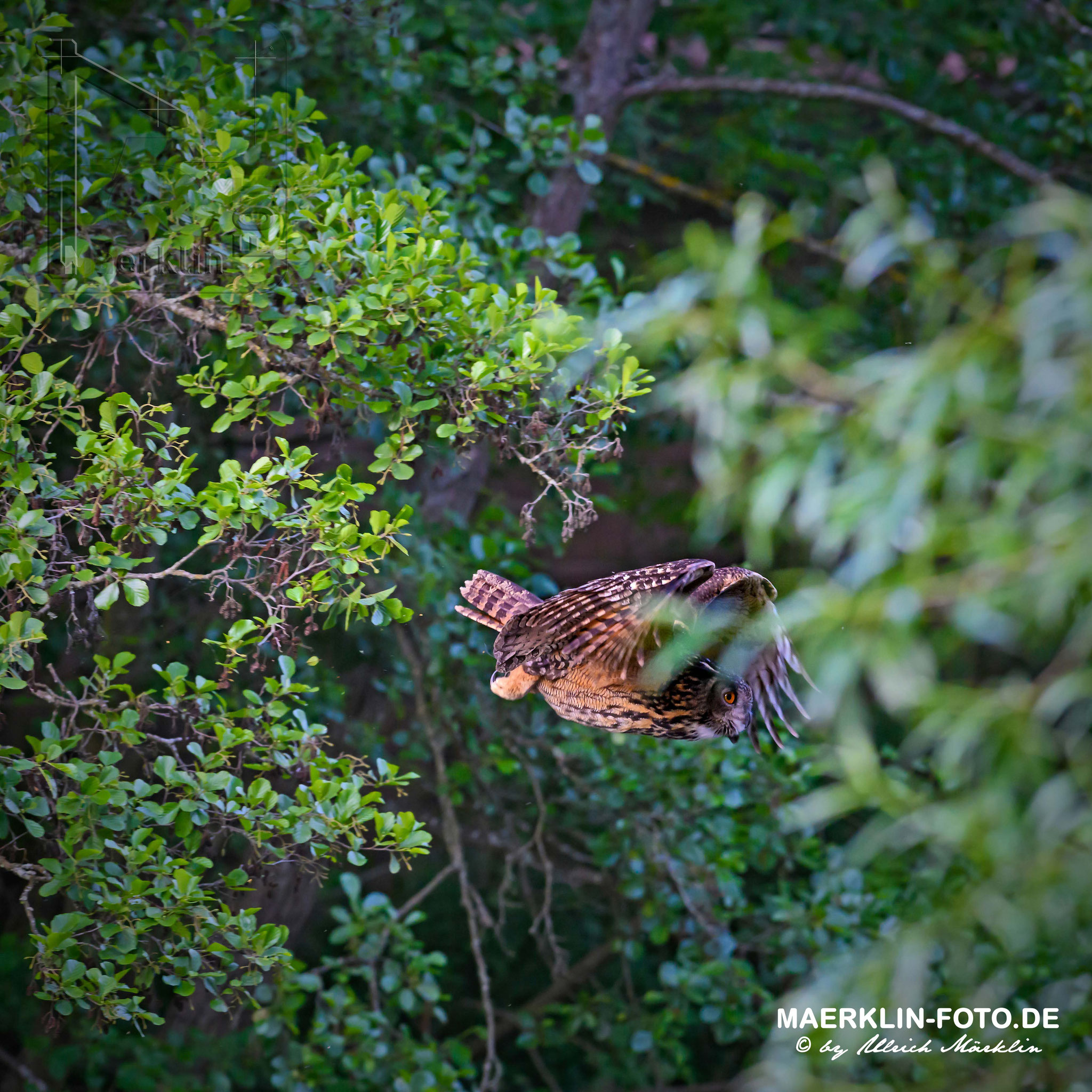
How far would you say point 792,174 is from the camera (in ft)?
11.4

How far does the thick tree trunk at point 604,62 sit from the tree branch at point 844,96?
0.05m

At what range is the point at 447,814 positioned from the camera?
2.59 m

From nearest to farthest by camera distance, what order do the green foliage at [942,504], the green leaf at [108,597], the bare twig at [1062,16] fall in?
1. the green foliage at [942,504]
2. the green leaf at [108,597]
3. the bare twig at [1062,16]

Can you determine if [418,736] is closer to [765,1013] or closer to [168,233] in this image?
[765,1013]

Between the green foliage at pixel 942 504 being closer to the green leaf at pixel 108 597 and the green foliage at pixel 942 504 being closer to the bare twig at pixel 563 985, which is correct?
the green leaf at pixel 108 597

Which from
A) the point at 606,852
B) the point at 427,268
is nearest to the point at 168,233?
the point at 427,268

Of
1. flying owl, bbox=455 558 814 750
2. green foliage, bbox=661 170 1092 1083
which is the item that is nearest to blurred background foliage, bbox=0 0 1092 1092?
green foliage, bbox=661 170 1092 1083

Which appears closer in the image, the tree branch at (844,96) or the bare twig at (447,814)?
the bare twig at (447,814)

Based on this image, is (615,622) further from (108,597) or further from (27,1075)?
(27,1075)

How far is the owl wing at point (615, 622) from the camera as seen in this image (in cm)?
132

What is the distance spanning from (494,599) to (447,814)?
3.81 ft

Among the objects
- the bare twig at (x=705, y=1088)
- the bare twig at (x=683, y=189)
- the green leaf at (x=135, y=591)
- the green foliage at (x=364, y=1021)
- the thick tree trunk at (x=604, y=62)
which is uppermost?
the thick tree trunk at (x=604, y=62)

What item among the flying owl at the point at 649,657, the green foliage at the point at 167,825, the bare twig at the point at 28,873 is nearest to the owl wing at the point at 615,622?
the flying owl at the point at 649,657

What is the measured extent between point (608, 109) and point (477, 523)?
107 centimetres
